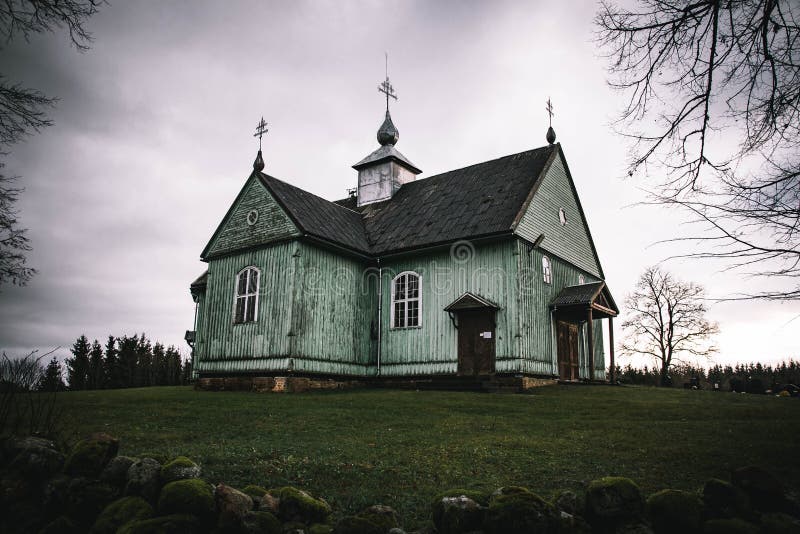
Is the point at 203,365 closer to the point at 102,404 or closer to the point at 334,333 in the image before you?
the point at 334,333

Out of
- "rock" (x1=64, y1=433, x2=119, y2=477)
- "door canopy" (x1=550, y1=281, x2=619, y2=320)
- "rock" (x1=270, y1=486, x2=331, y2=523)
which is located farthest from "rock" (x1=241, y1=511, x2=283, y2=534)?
"door canopy" (x1=550, y1=281, x2=619, y2=320)

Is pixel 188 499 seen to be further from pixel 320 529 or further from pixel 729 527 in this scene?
pixel 729 527

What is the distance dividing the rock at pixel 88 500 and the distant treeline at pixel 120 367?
183 ft

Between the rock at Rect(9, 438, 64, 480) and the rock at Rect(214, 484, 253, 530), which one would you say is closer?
the rock at Rect(214, 484, 253, 530)

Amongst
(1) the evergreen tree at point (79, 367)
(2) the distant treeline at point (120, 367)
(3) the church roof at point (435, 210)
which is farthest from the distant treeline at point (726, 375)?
(1) the evergreen tree at point (79, 367)

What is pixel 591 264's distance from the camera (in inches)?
981

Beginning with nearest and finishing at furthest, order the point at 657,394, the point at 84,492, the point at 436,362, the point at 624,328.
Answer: the point at 84,492, the point at 657,394, the point at 436,362, the point at 624,328

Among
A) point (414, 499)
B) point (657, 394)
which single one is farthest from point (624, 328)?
point (414, 499)

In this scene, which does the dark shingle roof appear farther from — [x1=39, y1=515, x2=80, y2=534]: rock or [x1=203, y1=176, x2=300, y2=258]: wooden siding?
[x1=39, y1=515, x2=80, y2=534]: rock

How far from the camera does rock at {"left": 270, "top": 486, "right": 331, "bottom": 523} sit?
5535 mm

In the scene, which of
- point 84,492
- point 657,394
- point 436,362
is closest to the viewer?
point 84,492

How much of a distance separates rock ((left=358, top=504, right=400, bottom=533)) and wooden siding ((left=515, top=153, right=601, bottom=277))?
587 inches

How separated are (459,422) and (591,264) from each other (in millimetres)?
15327

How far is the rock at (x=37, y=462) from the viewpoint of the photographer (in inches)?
264
